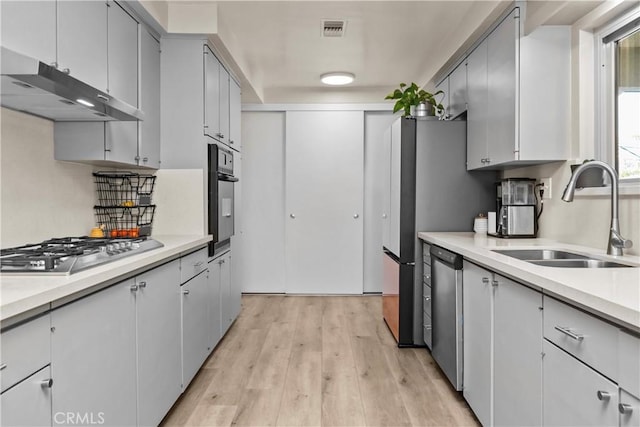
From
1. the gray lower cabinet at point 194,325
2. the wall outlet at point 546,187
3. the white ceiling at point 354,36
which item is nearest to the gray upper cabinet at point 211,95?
the white ceiling at point 354,36

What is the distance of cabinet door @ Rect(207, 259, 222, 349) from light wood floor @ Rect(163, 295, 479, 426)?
0.15m

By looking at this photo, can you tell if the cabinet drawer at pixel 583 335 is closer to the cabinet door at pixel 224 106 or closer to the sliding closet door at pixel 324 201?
the cabinet door at pixel 224 106

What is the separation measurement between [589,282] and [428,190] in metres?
2.00

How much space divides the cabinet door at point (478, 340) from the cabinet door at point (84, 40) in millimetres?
2248

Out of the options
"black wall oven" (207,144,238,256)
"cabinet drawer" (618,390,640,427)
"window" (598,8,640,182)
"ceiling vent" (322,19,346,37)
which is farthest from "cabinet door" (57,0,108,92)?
"window" (598,8,640,182)

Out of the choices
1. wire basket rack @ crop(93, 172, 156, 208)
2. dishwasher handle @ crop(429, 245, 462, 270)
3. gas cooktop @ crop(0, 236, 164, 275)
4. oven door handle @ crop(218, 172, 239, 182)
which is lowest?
dishwasher handle @ crop(429, 245, 462, 270)

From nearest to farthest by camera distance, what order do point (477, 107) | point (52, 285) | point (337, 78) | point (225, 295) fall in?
point (52, 285) → point (477, 107) → point (225, 295) → point (337, 78)

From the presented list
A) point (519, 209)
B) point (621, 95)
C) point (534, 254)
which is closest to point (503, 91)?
point (621, 95)

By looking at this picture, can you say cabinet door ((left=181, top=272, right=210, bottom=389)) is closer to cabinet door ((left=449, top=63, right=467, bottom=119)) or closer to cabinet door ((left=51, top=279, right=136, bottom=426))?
cabinet door ((left=51, top=279, right=136, bottom=426))

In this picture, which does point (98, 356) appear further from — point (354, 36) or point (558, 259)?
point (354, 36)

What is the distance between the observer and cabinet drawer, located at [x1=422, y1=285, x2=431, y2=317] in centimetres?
306

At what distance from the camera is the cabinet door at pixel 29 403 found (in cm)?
104

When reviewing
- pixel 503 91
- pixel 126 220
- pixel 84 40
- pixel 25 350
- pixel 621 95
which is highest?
pixel 84 40

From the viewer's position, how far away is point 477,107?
9.82 feet
